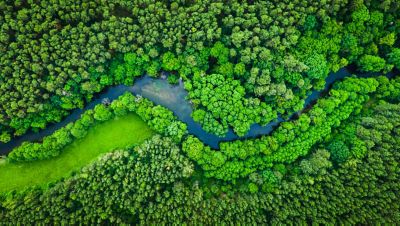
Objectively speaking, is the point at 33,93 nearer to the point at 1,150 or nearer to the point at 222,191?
the point at 1,150

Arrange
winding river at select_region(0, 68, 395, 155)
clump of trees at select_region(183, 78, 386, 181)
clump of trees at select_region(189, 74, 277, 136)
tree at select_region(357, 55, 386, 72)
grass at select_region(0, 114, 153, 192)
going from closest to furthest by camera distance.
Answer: clump of trees at select_region(189, 74, 277, 136), clump of trees at select_region(183, 78, 386, 181), grass at select_region(0, 114, 153, 192), tree at select_region(357, 55, 386, 72), winding river at select_region(0, 68, 395, 155)

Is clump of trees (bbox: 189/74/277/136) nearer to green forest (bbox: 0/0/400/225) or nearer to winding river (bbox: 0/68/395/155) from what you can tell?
green forest (bbox: 0/0/400/225)

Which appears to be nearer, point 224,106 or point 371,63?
point 224,106

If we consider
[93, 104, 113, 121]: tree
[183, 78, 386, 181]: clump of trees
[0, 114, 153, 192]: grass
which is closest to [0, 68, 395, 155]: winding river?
[183, 78, 386, 181]: clump of trees

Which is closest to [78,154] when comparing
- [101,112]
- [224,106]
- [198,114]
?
[101,112]

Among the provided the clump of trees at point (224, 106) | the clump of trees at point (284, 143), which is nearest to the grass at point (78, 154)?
the clump of trees at point (284, 143)

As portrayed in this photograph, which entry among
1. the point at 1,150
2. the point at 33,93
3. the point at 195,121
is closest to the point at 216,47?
the point at 195,121

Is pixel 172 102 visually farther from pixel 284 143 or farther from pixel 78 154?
pixel 284 143
